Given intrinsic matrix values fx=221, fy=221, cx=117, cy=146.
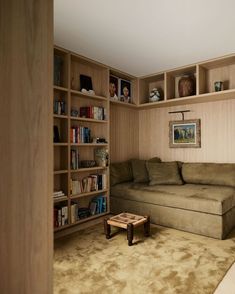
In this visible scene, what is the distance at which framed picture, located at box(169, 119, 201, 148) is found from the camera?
394 centimetres

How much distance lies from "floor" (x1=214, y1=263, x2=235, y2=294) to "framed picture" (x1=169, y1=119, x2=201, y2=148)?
2360mm

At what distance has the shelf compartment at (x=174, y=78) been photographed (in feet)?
12.5

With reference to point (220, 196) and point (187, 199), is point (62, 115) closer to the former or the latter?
point (187, 199)

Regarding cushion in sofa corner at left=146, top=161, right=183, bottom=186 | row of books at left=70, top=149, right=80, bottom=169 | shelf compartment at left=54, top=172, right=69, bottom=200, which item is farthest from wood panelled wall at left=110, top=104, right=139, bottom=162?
shelf compartment at left=54, top=172, right=69, bottom=200

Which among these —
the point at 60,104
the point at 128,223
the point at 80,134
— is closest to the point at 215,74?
the point at 80,134

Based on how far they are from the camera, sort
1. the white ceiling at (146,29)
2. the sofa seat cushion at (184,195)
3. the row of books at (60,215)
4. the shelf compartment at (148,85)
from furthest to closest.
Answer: the shelf compartment at (148,85), the row of books at (60,215), the sofa seat cushion at (184,195), the white ceiling at (146,29)

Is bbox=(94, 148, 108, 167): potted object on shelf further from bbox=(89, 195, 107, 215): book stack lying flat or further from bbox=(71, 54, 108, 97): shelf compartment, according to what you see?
bbox=(71, 54, 108, 97): shelf compartment

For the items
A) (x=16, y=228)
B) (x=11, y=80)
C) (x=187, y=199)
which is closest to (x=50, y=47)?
(x=11, y=80)

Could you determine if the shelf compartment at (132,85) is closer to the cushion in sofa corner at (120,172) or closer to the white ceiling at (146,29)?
the white ceiling at (146,29)

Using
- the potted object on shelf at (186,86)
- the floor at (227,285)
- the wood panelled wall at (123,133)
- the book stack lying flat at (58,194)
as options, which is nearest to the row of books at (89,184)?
the book stack lying flat at (58,194)

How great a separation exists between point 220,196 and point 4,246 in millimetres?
2724

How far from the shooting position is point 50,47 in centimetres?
78

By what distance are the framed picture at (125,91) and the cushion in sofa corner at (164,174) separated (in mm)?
1327

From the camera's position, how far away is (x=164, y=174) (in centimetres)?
366
